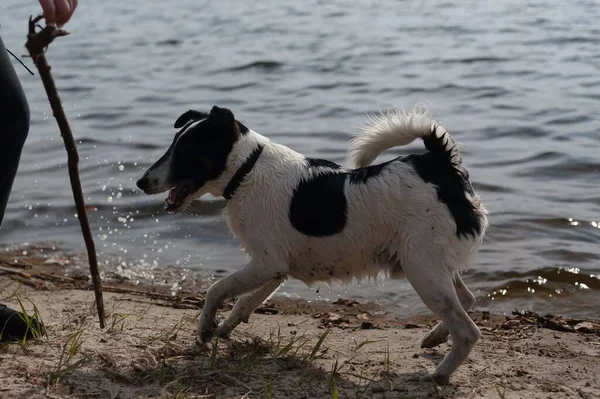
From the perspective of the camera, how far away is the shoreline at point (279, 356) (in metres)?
4.19

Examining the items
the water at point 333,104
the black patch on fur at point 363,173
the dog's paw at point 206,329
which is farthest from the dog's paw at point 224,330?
the water at point 333,104

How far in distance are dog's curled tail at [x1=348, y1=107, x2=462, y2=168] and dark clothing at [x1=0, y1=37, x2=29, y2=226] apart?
180 cm

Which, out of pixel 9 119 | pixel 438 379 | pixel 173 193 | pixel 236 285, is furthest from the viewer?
pixel 173 193

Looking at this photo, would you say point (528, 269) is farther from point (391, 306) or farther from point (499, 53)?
point (499, 53)

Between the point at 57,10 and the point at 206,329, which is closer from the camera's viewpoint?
the point at 57,10

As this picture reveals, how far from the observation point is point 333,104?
1179 centimetres

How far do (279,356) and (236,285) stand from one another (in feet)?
1.45

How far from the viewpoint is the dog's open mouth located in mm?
4914

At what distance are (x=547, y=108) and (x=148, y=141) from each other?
16.0 ft

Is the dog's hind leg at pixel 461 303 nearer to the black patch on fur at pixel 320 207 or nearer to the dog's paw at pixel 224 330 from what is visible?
the black patch on fur at pixel 320 207

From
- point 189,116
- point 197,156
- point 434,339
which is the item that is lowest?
point 434,339

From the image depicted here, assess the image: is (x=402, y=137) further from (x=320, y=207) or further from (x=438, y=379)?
(x=438, y=379)

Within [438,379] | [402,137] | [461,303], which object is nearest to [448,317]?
[438,379]

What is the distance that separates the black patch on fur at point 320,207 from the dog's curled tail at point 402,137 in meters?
0.34
